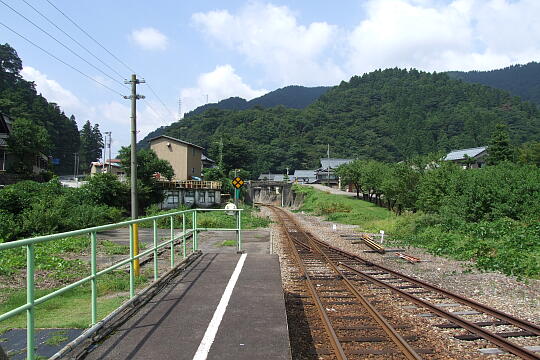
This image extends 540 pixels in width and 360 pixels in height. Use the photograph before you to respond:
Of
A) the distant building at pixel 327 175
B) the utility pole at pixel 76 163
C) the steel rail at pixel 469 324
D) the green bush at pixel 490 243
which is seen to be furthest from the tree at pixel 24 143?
the distant building at pixel 327 175

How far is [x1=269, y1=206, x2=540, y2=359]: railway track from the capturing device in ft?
18.5

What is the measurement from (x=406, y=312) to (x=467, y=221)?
15233 mm

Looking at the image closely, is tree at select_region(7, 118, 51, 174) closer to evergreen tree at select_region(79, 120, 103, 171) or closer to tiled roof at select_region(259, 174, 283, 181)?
evergreen tree at select_region(79, 120, 103, 171)

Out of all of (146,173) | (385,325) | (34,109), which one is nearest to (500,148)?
(146,173)

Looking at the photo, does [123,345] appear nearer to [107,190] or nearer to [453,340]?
[453,340]

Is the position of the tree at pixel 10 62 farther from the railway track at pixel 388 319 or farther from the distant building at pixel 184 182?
the railway track at pixel 388 319

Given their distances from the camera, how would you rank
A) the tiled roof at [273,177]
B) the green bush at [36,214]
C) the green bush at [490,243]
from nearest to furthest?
the green bush at [490,243]
the green bush at [36,214]
the tiled roof at [273,177]

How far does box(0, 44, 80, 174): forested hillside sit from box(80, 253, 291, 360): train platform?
180 ft

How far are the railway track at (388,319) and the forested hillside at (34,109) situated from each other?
54.1 meters

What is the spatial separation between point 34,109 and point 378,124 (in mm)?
100880

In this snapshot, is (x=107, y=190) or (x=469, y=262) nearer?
(x=469, y=262)

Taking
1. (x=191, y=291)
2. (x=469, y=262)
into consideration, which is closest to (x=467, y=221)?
(x=469, y=262)

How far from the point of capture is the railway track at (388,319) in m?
5.65

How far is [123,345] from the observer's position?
174 inches
